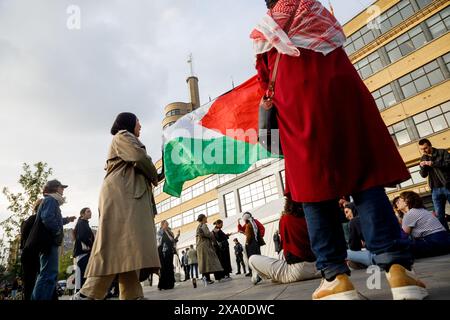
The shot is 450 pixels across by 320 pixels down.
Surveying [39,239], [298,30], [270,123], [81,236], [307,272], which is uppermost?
[298,30]

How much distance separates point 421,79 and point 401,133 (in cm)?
391

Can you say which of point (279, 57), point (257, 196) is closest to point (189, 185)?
point (257, 196)

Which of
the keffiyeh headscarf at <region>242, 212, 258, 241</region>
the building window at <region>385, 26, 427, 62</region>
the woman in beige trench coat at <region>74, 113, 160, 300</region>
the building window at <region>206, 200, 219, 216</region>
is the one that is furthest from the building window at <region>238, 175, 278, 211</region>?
the woman in beige trench coat at <region>74, 113, 160, 300</region>

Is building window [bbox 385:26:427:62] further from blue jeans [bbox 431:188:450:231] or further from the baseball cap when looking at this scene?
the baseball cap

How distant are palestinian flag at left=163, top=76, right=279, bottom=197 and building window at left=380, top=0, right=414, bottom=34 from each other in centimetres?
2230

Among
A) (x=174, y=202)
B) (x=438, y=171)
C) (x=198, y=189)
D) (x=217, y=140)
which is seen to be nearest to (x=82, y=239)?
(x=217, y=140)

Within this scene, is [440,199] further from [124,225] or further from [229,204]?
[229,204]

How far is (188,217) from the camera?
4119 centimetres

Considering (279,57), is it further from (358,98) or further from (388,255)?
(388,255)

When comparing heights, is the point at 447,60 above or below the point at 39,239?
above

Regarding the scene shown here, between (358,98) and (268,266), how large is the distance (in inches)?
130

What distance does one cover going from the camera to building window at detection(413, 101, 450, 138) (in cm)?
1873

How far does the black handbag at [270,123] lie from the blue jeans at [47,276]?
411cm

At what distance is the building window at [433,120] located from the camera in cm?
1873
